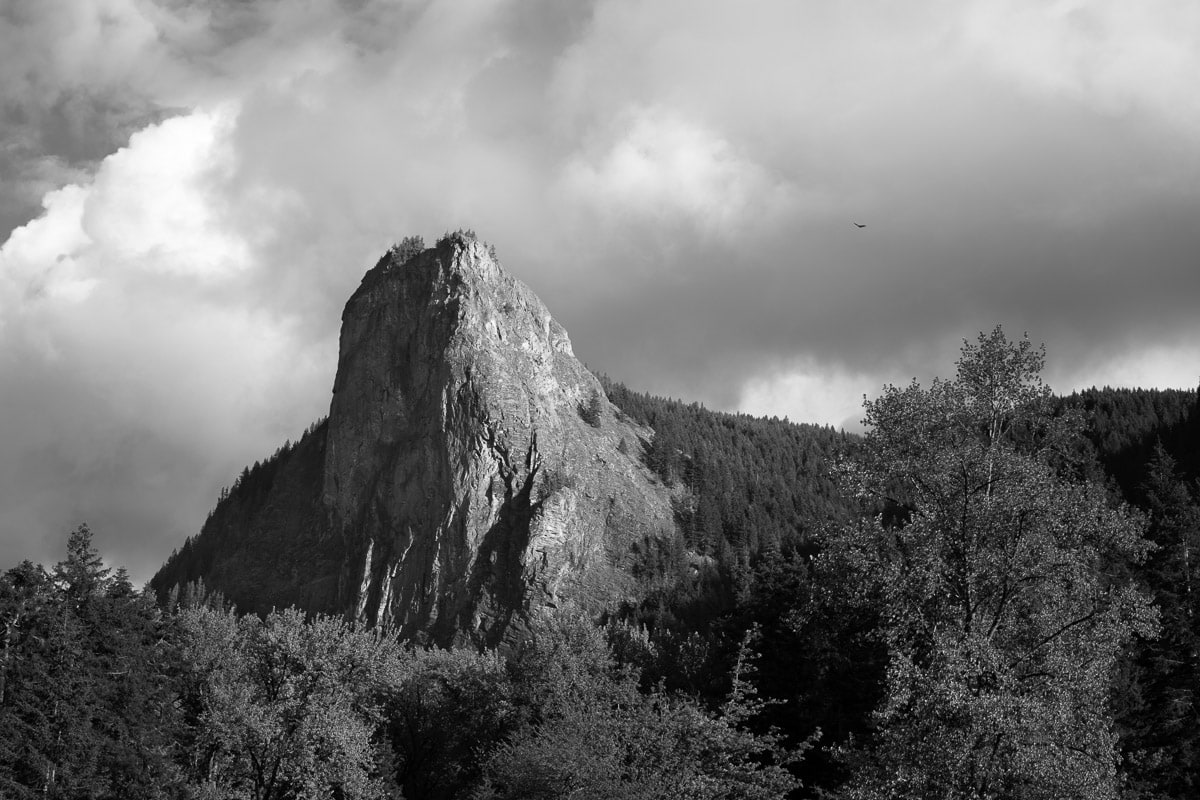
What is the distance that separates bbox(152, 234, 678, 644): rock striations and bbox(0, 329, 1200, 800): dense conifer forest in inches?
2565

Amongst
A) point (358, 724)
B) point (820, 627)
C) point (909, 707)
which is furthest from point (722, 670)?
point (909, 707)

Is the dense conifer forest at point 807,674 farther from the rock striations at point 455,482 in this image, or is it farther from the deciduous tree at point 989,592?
the rock striations at point 455,482

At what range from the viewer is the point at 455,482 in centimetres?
15175

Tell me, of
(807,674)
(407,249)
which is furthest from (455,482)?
(807,674)

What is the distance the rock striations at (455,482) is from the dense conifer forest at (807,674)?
214ft

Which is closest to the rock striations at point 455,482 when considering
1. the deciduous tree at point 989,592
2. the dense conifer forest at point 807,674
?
the dense conifer forest at point 807,674

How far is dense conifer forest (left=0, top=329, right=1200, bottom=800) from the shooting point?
894 inches

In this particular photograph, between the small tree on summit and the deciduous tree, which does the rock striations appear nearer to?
the small tree on summit

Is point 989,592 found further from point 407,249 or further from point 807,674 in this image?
point 407,249

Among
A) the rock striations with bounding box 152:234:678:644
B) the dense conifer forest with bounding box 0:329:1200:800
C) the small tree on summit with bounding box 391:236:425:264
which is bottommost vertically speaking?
the dense conifer forest with bounding box 0:329:1200:800

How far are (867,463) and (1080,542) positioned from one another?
4.55 metres

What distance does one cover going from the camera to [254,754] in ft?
156

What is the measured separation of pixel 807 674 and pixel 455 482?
10359 cm

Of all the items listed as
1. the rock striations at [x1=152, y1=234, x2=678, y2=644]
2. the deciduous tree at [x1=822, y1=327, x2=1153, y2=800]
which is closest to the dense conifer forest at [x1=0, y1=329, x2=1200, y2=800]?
the deciduous tree at [x1=822, y1=327, x2=1153, y2=800]
